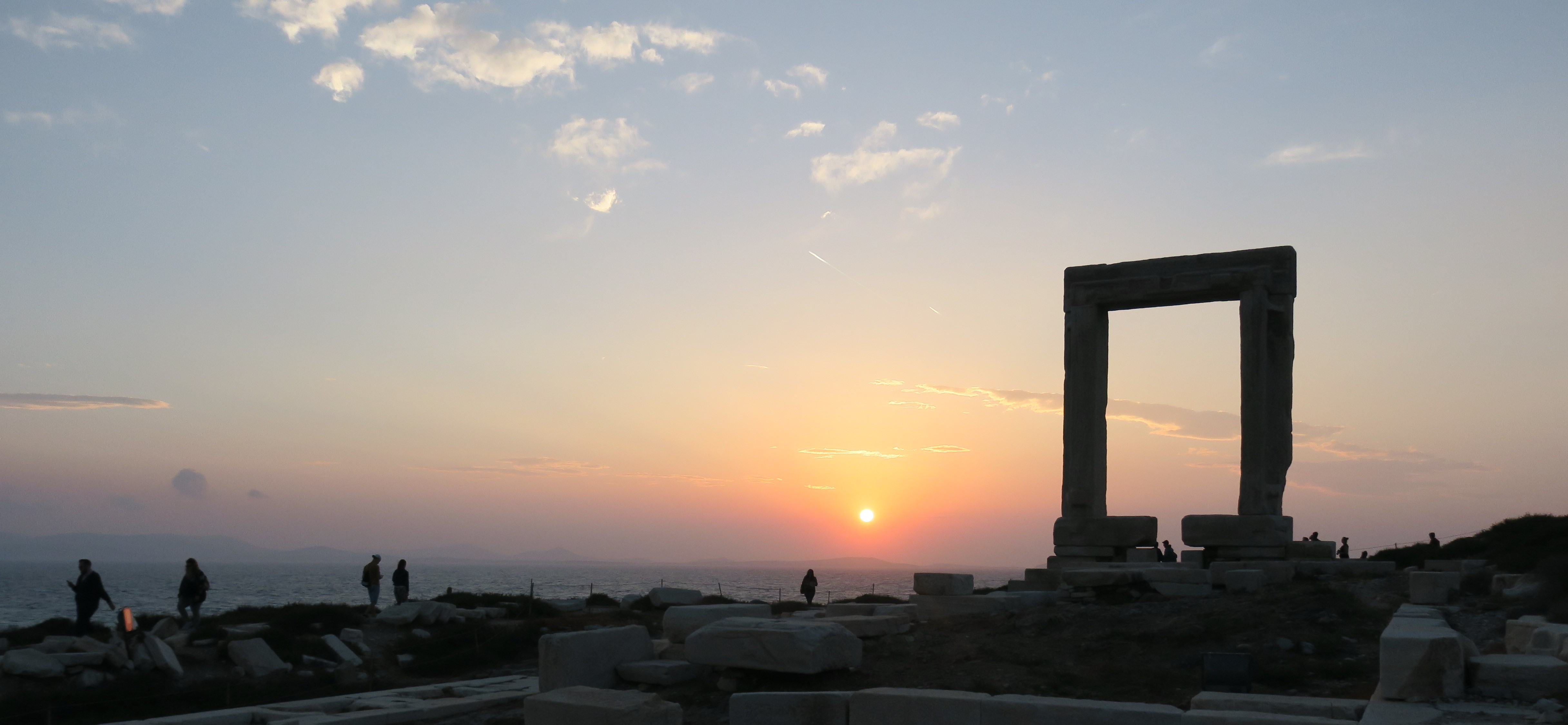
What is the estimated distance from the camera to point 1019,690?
9.48 meters

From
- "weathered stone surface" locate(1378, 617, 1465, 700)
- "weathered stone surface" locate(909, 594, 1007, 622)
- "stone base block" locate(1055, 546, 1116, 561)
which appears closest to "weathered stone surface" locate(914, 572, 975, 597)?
"weathered stone surface" locate(909, 594, 1007, 622)

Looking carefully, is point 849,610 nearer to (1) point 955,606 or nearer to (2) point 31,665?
(1) point 955,606

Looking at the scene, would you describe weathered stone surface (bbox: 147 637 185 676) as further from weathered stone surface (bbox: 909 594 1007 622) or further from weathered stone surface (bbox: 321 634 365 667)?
weathered stone surface (bbox: 909 594 1007 622)

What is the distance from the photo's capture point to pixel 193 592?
57.8ft

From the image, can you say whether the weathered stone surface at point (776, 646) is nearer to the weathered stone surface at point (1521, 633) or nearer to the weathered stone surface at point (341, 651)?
the weathered stone surface at point (1521, 633)

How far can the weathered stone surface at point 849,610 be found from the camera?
1379 cm

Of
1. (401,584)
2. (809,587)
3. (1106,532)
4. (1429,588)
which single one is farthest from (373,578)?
(1429,588)

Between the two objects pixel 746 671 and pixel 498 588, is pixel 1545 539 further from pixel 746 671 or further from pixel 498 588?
pixel 498 588

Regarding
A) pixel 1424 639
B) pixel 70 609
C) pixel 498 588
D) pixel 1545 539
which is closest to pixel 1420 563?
pixel 1545 539

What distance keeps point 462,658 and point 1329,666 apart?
11593 millimetres

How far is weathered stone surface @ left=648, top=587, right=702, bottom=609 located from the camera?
76.9 feet

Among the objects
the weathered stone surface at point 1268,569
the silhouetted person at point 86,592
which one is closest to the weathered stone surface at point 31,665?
the silhouetted person at point 86,592

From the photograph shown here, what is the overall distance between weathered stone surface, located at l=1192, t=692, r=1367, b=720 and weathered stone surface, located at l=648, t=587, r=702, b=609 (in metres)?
16.9

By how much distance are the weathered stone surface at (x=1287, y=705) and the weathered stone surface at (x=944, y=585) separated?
6720 millimetres
